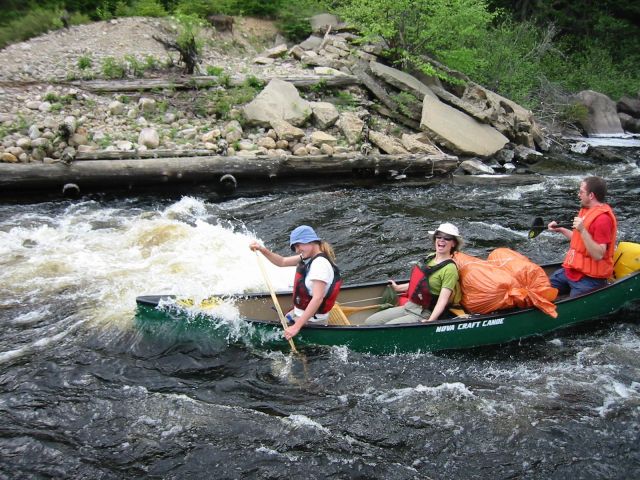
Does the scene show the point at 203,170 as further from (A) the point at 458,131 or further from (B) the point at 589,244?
(B) the point at 589,244

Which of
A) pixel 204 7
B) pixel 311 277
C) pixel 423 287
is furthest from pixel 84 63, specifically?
pixel 423 287

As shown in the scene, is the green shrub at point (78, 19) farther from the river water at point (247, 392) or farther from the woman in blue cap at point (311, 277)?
the woman in blue cap at point (311, 277)

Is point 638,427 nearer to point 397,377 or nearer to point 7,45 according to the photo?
point 397,377

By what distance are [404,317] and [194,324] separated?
7.26ft

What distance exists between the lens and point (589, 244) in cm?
606

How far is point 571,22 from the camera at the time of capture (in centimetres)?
2620

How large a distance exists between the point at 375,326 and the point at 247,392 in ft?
4.62

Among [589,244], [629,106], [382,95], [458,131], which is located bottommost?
[629,106]

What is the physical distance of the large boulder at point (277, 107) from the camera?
12.3 m

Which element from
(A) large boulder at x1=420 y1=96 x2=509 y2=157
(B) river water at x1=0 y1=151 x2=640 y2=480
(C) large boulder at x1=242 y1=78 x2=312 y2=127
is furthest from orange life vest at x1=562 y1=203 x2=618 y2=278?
(C) large boulder at x1=242 y1=78 x2=312 y2=127

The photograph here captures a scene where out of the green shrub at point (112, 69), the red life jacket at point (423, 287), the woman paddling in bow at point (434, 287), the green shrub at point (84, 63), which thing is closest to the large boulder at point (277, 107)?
the green shrub at point (112, 69)

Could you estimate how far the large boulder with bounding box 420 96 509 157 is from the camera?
522 inches

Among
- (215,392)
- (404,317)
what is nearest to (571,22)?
(404,317)

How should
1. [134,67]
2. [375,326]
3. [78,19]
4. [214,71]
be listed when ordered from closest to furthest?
[375,326]
[134,67]
[214,71]
[78,19]
